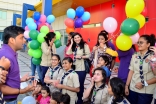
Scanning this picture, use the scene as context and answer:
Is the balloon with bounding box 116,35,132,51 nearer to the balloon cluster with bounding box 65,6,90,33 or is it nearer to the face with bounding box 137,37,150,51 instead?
the face with bounding box 137,37,150,51

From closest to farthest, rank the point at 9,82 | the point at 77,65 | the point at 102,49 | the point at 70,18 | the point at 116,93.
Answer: the point at 9,82 < the point at 116,93 < the point at 102,49 < the point at 77,65 < the point at 70,18

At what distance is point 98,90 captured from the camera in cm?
208

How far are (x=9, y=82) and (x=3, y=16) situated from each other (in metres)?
25.6

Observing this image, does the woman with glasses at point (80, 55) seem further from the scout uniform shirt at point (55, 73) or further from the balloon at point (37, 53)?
the balloon at point (37, 53)

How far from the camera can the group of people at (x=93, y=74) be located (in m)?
1.50

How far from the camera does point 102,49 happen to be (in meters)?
2.68

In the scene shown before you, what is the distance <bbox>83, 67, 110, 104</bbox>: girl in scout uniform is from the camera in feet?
6.71

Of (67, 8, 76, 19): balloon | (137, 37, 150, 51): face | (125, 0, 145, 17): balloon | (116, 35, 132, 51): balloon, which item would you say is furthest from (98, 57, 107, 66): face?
(67, 8, 76, 19): balloon

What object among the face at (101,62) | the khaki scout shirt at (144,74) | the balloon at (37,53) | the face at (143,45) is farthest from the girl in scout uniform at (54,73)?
the face at (143,45)

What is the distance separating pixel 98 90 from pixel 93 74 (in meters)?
0.24

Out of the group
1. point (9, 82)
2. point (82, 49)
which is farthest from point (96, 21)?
point (9, 82)

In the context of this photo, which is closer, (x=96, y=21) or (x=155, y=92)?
(x=155, y=92)

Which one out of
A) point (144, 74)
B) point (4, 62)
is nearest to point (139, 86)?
point (144, 74)

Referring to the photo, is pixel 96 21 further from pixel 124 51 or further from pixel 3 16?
pixel 3 16
